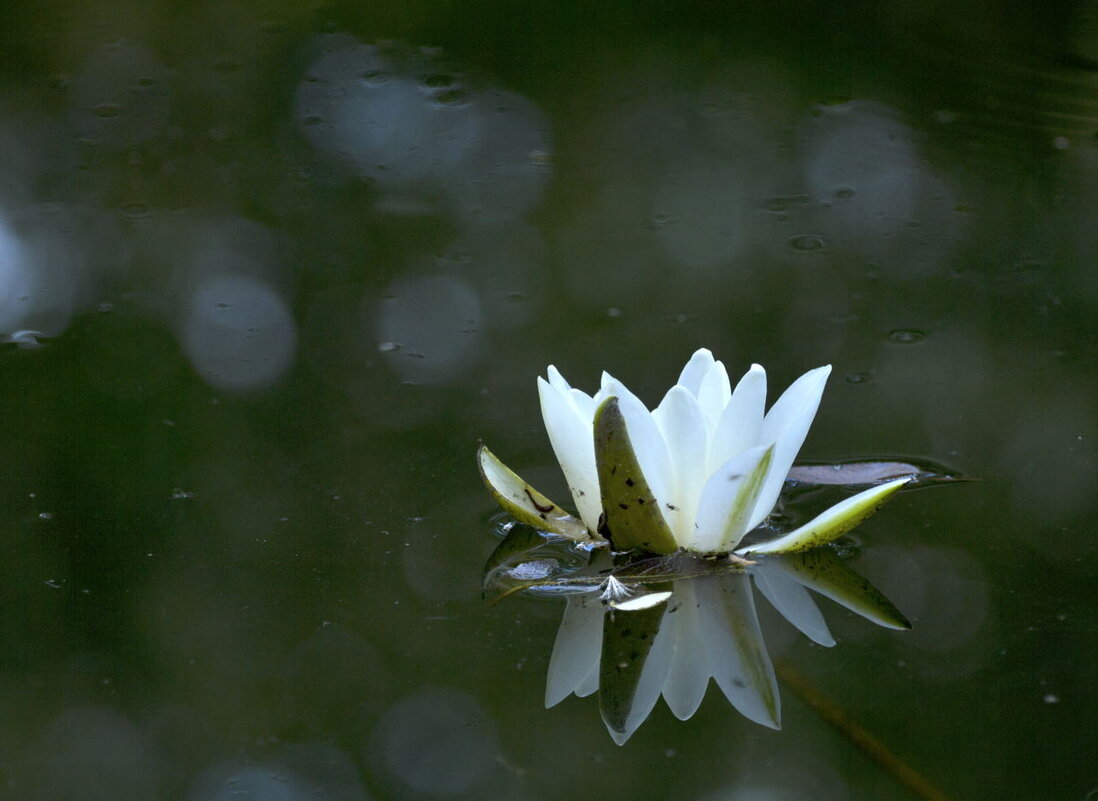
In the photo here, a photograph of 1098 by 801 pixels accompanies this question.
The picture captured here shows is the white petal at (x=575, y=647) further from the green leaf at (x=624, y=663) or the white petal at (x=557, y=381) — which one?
the white petal at (x=557, y=381)

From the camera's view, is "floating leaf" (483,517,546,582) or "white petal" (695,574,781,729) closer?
"white petal" (695,574,781,729)

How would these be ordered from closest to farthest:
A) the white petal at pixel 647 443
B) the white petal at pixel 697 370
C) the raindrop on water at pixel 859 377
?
the white petal at pixel 647 443 → the white petal at pixel 697 370 → the raindrop on water at pixel 859 377

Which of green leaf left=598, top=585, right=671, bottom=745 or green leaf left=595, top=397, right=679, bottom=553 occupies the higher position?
green leaf left=595, top=397, right=679, bottom=553

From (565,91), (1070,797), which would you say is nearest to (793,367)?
(1070,797)

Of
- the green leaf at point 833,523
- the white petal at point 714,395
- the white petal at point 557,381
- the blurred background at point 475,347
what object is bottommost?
the blurred background at point 475,347

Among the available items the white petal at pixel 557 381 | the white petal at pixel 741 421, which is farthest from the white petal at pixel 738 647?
the white petal at pixel 557 381

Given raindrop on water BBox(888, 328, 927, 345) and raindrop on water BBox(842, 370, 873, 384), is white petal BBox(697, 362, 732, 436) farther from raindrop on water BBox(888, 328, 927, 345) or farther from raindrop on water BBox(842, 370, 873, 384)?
raindrop on water BBox(888, 328, 927, 345)

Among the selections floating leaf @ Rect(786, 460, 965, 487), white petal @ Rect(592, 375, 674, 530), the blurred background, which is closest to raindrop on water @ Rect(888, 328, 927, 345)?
the blurred background
